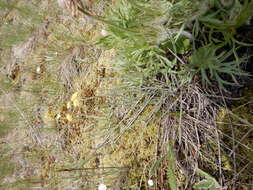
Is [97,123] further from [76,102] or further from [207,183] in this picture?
[207,183]

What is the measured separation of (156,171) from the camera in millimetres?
1315

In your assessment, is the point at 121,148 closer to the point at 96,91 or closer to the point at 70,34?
the point at 96,91

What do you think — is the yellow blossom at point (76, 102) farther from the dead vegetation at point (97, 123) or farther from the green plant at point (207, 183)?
the green plant at point (207, 183)

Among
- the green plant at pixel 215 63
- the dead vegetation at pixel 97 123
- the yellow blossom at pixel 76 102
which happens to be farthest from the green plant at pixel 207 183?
the yellow blossom at pixel 76 102

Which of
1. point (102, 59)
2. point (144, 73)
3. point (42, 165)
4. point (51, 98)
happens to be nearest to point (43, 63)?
point (51, 98)

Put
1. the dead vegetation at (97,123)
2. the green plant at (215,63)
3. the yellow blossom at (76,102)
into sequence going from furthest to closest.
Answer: the yellow blossom at (76,102)
the dead vegetation at (97,123)
the green plant at (215,63)

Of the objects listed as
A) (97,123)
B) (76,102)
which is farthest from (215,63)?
(76,102)

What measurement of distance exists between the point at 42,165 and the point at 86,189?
1.68 ft

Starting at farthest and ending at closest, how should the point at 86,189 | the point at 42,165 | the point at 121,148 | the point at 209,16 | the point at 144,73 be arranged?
the point at 42,165, the point at 86,189, the point at 121,148, the point at 144,73, the point at 209,16

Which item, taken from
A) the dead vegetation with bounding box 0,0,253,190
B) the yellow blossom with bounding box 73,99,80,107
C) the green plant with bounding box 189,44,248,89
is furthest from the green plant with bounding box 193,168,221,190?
the yellow blossom with bounding box 73,99,80,107

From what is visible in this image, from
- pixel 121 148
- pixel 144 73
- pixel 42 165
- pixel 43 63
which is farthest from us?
pixel 43 63

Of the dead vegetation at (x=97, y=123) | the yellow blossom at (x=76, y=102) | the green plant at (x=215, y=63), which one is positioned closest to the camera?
the green plant at (x=215, y=63)

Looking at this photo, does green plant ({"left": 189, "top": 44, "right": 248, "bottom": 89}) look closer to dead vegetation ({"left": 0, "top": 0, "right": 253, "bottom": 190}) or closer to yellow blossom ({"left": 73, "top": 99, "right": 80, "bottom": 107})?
dead vegetation ({"left": 0, "top": 0, "right": 253, "bottom": 190})

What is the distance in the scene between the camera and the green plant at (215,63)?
1047 millimetres
